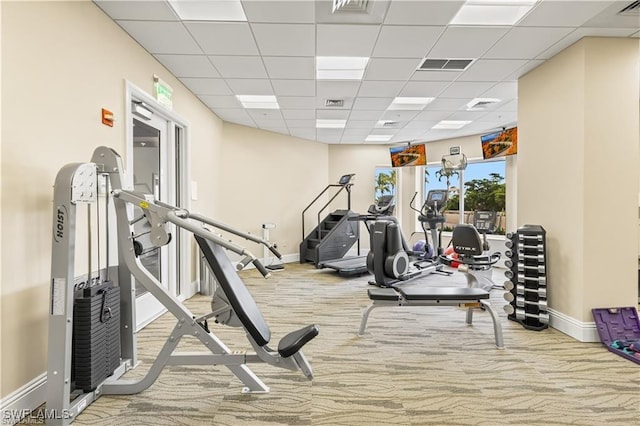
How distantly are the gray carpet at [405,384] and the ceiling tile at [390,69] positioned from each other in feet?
9.75

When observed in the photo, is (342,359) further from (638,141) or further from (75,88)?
(638,141)

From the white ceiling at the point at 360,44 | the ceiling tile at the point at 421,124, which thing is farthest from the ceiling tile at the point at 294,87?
the ceiling tile at the point at 421,124

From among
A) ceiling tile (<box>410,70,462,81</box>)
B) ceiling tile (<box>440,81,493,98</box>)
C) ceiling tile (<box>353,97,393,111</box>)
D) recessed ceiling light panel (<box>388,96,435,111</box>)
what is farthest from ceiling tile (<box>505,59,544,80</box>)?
ceiling tile (<box>353,97,393,111</box>)

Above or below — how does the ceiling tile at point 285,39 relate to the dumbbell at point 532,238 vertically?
above

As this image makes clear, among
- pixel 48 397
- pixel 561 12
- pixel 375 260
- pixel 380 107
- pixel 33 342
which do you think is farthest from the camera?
pixel 380 107

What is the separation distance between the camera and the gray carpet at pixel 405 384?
2080mm

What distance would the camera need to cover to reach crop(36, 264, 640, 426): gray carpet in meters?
2.08

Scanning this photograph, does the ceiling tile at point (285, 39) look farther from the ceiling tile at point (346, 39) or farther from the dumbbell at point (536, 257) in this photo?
the dumbbell at point (536, 257)

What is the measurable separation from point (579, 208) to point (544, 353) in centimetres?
144

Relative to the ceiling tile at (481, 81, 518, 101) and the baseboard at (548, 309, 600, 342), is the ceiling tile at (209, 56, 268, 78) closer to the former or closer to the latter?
the ceiling tile at (481, 81, 518, 101)

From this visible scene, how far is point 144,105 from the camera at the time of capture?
143 inches

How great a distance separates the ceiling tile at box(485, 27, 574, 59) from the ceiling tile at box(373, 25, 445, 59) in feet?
2.31

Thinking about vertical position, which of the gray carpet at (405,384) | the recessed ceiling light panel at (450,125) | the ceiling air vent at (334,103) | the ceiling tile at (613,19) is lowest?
the gray carpet at (405,384)

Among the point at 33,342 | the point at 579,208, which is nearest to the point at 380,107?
the point at 579,208
